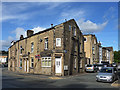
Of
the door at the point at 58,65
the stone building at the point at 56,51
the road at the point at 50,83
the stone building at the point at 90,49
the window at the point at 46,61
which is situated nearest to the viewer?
the road at the point at 50,83

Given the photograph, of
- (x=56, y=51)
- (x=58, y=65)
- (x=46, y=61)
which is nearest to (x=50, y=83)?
(x=58, y=65)

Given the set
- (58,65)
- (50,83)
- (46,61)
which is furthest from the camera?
(46,61)

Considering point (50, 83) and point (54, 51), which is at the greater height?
point (54, 51)

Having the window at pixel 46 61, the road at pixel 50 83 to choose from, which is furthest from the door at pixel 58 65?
the road at pixel 50 83

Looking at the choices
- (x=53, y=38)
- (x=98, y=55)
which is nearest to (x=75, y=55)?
(x=53, y=38)

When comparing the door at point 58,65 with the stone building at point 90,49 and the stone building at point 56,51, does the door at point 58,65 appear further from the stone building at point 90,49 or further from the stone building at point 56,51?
the stone building at point 90,49

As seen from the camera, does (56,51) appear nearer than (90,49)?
Yes

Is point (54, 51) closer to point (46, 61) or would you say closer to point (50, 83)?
point (46, 61)

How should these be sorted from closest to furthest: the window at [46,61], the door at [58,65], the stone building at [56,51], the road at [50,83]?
the road at [50,83] < the door at [58,65] < the stone building at [56,51] < the window at [46,61]

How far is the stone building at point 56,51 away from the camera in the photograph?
22.3 metres

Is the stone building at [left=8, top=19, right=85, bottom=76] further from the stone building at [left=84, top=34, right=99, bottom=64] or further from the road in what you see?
the stone building at [left=84, top=34, right=99, bottom=64]

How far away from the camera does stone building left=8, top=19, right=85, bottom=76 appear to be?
2230 cm

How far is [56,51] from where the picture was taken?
22266 mm

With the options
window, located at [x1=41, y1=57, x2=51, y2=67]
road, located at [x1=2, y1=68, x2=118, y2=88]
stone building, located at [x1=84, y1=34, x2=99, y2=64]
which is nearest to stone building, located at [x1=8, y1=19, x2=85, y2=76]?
window, located at [x1=41, y1=57, x2=51, y2=67]
